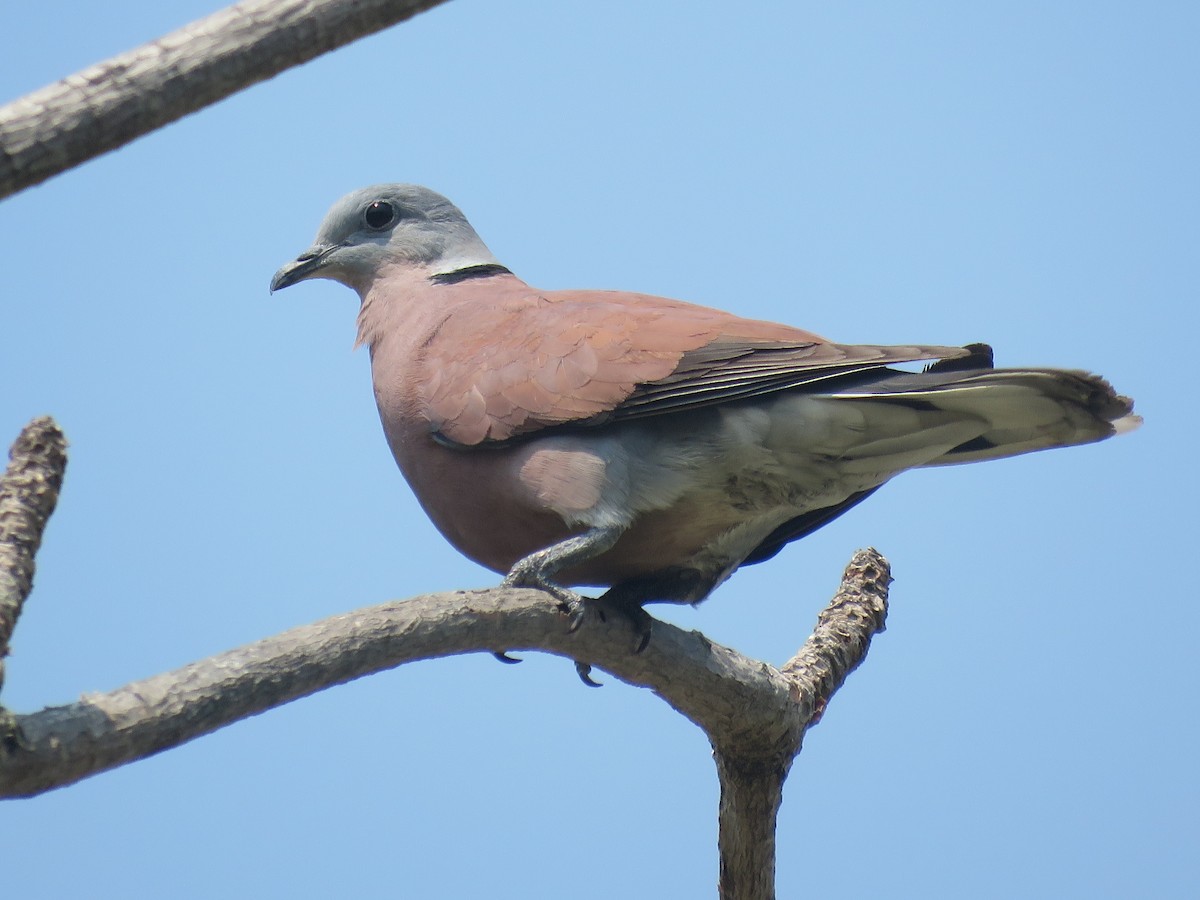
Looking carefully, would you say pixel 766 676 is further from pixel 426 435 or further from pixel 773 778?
pixel 426 435

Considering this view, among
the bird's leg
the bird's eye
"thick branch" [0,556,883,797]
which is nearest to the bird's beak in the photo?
the bird's eye

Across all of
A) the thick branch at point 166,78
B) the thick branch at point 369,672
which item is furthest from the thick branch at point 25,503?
the thick branch at point 166,78

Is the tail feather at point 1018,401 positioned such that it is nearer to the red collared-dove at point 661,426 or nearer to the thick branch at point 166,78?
the red collared-dove at point 661,426

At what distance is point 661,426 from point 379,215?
1631mm

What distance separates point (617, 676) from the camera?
3.68m

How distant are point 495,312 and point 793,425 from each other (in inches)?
42.0

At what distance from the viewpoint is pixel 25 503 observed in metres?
2.87

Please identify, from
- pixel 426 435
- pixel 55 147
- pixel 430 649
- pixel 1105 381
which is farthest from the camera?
pixel 426 435

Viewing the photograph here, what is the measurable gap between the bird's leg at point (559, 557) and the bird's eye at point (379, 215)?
5.46 feet

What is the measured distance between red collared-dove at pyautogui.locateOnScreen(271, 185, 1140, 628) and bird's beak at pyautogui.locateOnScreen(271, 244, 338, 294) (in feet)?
2.62

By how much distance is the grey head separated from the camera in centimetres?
478

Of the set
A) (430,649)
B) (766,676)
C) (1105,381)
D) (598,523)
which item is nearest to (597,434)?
(598,523)

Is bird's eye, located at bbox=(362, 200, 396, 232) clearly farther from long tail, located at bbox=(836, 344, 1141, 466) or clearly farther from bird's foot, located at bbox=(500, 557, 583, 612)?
long tail, located at bbox=(836, 344, 1141, 466)

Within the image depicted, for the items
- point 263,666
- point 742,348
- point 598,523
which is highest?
point 742,348
